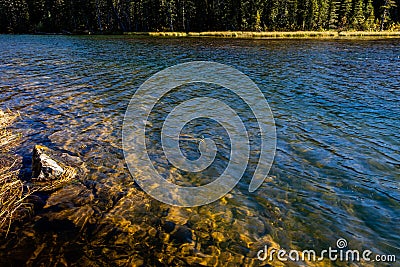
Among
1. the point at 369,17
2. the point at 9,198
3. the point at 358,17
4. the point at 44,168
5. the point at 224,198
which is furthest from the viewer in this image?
the point at 369,17

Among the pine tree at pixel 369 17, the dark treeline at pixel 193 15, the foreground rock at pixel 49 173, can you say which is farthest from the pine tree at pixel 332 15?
the foreground rock at pixel 49 173

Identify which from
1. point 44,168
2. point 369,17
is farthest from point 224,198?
point 369,17

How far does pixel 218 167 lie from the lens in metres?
10.5

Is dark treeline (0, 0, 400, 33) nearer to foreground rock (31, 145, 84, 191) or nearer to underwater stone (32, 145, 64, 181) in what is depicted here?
foreground rock (31, 145, 84, 191)

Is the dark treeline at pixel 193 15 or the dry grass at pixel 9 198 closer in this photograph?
the dry grass at pixel 9 198

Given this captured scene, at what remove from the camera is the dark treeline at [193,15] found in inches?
3442

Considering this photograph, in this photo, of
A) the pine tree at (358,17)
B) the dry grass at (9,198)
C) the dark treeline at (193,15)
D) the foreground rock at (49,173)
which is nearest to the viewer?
the dry grass at (9,198)

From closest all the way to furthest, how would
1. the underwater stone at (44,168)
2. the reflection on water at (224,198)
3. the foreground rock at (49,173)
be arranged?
the reflection on water at (224,198) → the foreground rock at (49,173) → the underwater stone at (44,168)

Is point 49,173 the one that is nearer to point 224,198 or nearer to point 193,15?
point 224,198

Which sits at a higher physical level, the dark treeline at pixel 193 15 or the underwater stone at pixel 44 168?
the dark treeline at pixel 193 15

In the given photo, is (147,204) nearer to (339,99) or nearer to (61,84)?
(339,99)

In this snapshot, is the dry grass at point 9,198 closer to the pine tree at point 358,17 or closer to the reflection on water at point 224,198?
the reflection on water at point 224,198

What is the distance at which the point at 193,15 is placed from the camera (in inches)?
3878

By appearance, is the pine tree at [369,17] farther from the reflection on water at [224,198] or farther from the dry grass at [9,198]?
the dry grass at [9,198]
